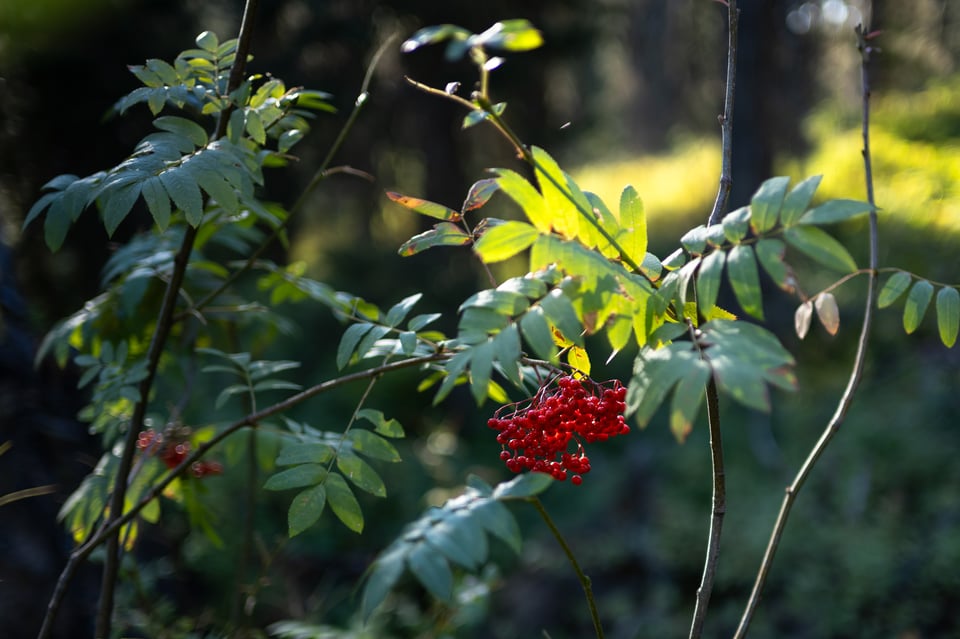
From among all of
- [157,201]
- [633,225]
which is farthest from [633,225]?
[157,201]

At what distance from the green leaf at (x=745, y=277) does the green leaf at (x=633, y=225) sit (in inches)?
6.2

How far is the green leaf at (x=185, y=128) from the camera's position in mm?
1231

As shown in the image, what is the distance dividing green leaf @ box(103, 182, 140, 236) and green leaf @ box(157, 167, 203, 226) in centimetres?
4

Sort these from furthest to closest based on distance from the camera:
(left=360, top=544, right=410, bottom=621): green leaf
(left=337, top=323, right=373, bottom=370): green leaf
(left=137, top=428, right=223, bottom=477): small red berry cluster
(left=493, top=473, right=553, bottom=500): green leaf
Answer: (left=137, top=428, right=223, bottom=477): small red berry cluster → (left=337, top=323, right=373, bottom=370): green leaf → (left=493, top=473, right=553, bottom=500): green leaf → (left=360, top=544, right=410, bottom=621): green leaf

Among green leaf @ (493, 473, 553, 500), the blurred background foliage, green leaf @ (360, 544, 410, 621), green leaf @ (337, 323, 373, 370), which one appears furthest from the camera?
the blurred background foliage

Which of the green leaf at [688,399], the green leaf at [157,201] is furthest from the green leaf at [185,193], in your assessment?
the green leaf at [688,399]

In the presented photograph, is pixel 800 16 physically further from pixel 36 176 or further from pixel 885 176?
pixel 36 176

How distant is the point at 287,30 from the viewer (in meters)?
7.00

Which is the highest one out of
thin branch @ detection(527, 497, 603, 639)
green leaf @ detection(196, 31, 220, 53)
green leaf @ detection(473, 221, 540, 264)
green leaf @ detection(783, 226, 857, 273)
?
green leaf @ detection(196, 31, 220, 53)

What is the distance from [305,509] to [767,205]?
2.31 ft

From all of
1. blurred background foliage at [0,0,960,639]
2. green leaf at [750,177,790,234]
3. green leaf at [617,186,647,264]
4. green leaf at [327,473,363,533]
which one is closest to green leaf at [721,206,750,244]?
green leaf at [750,177,790,234]

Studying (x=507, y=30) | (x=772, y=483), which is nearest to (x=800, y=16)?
(x=772, y=483)

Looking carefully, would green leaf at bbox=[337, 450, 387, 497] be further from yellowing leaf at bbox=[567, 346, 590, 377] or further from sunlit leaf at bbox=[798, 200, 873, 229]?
sunlit leaf at bbox=[798, 200, 873, 229]

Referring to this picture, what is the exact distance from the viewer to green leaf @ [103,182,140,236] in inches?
41.8
